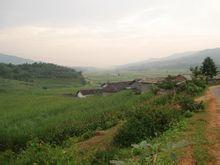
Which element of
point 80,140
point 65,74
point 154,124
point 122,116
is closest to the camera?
point 154,124

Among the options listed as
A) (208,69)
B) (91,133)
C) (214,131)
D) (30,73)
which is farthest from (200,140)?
(30,73)

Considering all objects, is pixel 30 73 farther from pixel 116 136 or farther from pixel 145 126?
pixel 145 126

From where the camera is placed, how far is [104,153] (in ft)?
39.5

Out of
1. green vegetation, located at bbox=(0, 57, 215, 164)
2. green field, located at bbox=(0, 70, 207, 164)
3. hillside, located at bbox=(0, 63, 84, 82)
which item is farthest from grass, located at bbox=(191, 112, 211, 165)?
hillside, located at bbox=(0, 63, 84, 82)

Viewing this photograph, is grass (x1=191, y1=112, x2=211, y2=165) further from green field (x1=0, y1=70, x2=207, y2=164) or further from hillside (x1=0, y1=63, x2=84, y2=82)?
hillside (x1=0, y1=63, x2=84, y2=82)

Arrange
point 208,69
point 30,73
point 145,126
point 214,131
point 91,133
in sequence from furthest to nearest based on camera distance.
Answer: point 30,73 → point 208,69 → point 91,133 → point 145,126 → point 214,131

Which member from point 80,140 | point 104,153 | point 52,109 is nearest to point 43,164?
point 104,153

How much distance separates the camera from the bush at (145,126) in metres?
14.0

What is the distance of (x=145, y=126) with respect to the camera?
1434cm

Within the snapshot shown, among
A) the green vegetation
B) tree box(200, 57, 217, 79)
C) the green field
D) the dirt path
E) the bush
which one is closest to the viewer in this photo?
the green vegetation

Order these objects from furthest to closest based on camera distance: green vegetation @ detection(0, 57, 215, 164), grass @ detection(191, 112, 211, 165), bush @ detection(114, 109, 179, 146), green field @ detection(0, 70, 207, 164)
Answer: bush @ detection(114, 109, 179, 146) < green field @ detection(0, 70, 207, 164) < grass @ detection(191, 112, 211, 165) < green vegetation @ detection(0, 57, 215, 164)

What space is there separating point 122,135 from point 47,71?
351ft

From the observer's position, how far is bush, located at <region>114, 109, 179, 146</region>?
14.0 meters

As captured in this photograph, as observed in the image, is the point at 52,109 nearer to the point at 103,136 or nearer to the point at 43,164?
the point at 103,136
